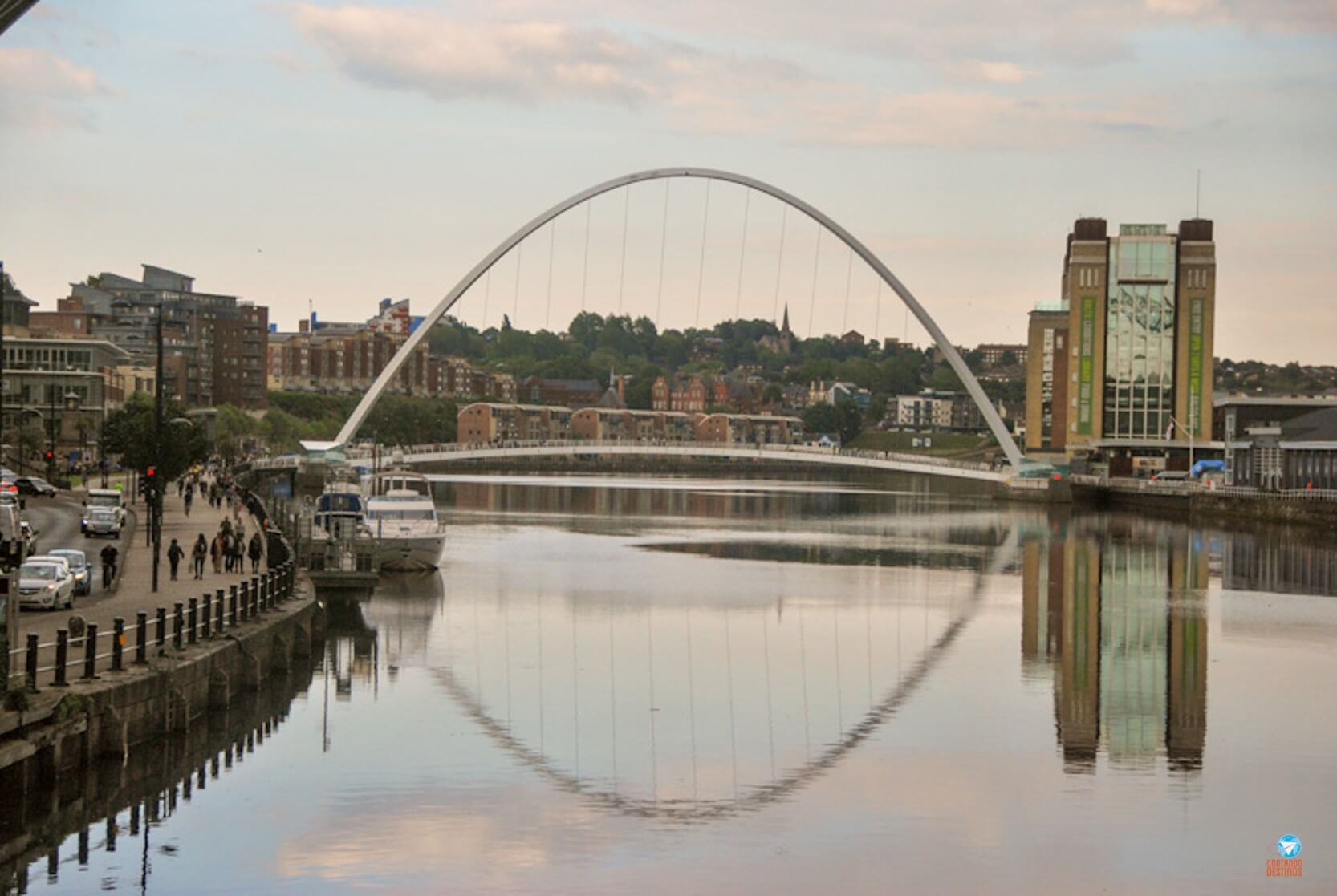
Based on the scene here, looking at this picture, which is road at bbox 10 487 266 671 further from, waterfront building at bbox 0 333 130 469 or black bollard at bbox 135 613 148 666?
waterfront building at bbox 0 333 130 469

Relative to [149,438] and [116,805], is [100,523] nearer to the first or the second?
[149,438]

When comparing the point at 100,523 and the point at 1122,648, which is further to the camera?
the point at 100,523

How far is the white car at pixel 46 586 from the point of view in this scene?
28406 millimetres

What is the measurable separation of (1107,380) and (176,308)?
9004 cm

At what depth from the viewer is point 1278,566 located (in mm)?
57125

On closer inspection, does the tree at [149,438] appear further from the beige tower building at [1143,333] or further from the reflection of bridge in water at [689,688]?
the beige tower building at [1143,333]

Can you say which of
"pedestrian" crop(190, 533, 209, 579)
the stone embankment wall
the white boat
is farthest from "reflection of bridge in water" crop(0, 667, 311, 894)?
the white boat

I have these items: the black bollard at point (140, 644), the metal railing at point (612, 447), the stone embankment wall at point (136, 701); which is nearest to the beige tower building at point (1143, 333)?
the metal railing at point (612, 447)

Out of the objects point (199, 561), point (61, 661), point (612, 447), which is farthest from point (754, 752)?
point (612, 447)

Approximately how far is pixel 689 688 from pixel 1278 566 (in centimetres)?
3185

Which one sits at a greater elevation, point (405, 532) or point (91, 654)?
point (405, 532)

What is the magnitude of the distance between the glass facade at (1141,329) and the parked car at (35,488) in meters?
70.0

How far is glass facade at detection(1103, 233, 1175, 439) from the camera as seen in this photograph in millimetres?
A: 116750

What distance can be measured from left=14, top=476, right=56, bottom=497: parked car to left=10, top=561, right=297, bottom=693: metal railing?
37806 mm
